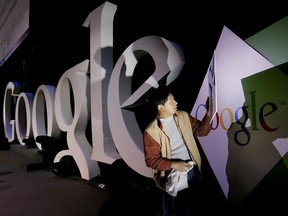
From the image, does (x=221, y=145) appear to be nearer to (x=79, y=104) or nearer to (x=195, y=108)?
(x=195, y=108)

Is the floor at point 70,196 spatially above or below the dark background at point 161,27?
below

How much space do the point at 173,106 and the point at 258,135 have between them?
0.94 meters

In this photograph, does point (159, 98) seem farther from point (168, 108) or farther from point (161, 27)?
point (161, 27)

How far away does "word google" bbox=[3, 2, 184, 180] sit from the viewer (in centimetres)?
313

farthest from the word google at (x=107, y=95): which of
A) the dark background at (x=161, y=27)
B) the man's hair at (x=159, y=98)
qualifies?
the man's hair at (x=159, y=98)

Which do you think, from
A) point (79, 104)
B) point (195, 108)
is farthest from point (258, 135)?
point (79, 104)

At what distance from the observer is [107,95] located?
13.1 feet

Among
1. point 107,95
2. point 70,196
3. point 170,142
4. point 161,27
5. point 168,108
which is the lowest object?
point 70,196

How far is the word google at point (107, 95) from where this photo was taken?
10.3 feet

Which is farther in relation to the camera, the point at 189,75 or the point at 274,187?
the point at 189,75

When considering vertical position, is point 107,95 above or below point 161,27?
below

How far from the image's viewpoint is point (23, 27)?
5461 millimetres

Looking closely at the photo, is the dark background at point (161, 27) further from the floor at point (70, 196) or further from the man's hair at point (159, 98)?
the floor at point (70, 196)

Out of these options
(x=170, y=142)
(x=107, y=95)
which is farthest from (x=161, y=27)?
(x=170, y=142)
